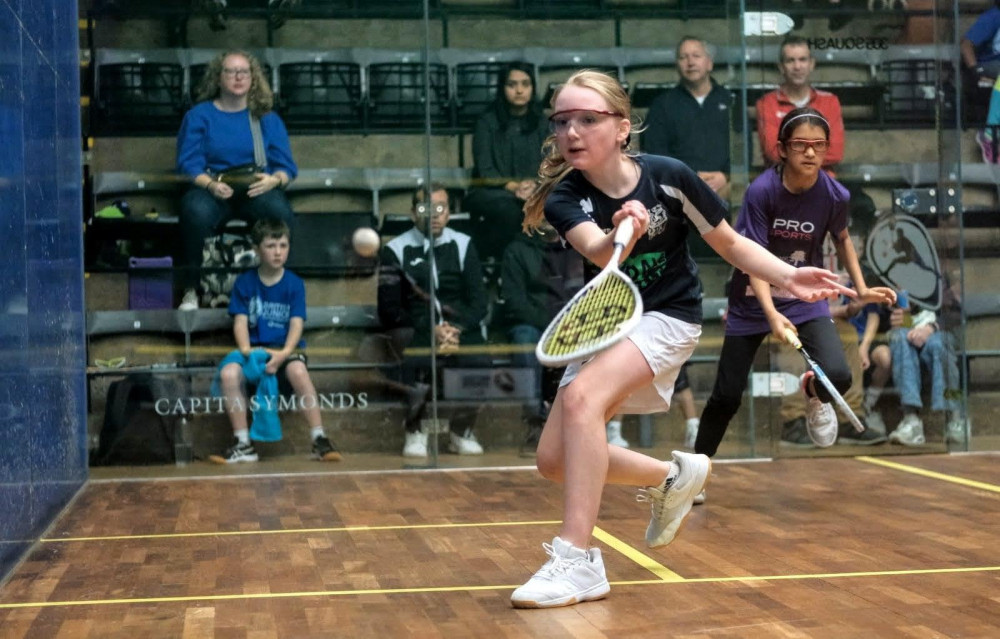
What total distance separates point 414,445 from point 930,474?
223cm

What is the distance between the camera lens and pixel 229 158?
22.1ft

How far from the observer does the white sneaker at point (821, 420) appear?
528 centimetres

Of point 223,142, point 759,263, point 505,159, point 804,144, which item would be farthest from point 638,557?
point 223,142

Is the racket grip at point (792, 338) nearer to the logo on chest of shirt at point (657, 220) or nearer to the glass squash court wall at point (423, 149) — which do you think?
the logo on chest of shirt at point (657, 220)

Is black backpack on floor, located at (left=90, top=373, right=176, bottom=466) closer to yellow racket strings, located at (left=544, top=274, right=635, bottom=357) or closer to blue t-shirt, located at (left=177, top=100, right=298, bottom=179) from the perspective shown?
blue t-shirt, located at (left=177, top=100, right=298, bottom=179)

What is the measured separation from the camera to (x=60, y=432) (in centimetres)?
547

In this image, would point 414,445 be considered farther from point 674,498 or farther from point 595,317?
point 595,317

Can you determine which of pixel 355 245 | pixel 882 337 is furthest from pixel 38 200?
pixel 882 337

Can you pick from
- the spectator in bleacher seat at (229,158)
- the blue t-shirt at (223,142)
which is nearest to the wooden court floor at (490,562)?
the spectator in bleacher seat at (229,158)

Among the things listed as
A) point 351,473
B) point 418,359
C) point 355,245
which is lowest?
point 351,473

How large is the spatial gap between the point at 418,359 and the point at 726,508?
6.91ft

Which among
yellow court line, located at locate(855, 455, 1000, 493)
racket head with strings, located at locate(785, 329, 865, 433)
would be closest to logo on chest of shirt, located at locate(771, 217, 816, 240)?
racket head with strings, located at locate(785, 329, 865, 433)

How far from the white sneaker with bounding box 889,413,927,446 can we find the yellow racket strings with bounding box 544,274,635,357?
4.13m

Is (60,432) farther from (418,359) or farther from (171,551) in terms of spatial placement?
(418,359)
